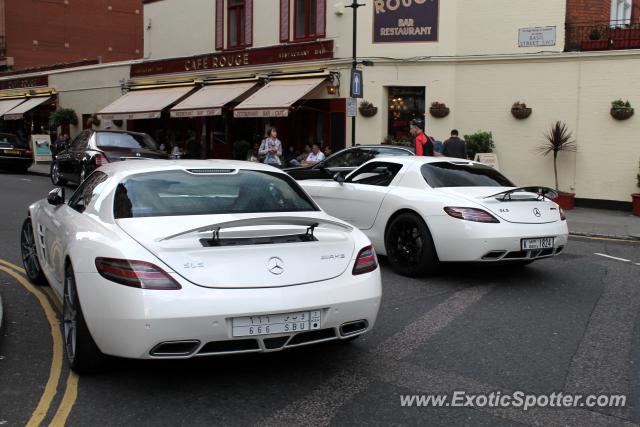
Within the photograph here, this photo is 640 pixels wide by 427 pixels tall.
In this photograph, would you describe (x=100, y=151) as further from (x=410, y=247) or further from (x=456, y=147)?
(x=410, y=247)

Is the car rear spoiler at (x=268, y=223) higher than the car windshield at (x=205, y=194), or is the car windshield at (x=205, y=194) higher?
the car windshield at (x=205, y=194)

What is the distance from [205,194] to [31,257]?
2.84 metres

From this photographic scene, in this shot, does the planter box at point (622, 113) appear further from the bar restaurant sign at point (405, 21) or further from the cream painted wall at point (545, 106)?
the bar restaurant sign at point (405, 21)

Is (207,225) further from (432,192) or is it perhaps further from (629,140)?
(629,140)

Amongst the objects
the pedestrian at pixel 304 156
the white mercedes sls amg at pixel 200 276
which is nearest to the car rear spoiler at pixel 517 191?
the white mercedes sls amg at pixel 200 276

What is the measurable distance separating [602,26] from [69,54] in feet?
109

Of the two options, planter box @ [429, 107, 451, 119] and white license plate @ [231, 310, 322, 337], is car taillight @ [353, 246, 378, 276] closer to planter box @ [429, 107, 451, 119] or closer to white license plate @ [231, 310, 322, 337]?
white license plate @ [231, 310, 322, 337]

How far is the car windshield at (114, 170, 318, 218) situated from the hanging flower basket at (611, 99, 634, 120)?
A: 12.4 m

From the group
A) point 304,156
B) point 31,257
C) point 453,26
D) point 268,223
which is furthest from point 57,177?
point 268,223

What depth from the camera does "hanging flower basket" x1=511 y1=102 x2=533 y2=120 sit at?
645 inches

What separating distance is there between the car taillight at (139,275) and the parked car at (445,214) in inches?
153

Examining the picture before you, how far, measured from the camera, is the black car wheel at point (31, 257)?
6.41m

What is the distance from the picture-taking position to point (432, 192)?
7.28m

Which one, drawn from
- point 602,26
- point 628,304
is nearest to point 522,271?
point 628,304
